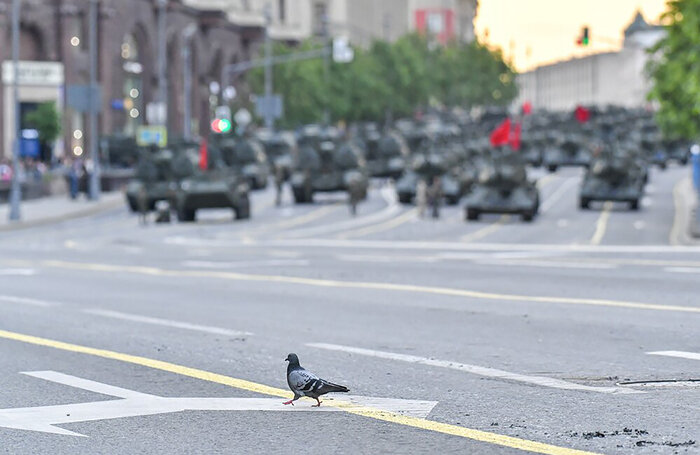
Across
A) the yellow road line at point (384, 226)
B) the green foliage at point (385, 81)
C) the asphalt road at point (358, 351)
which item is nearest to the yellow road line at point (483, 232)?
the yellow road line at point (384, 226)

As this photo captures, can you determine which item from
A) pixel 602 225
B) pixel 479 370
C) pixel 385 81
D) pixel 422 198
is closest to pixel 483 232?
pixel 602 225

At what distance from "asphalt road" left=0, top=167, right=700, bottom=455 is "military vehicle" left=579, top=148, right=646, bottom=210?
2113 cm

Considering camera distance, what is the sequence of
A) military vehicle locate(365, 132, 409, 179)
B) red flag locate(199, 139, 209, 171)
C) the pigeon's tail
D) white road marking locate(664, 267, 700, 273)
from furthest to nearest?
military vehicle locate(365, 132, 409, 179)
red flag locate(199, 139, 209, 171)
white road marking locate(664, 267, 700, 273)
the pigeon's tail

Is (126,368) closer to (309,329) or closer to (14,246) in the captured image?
(309,329)

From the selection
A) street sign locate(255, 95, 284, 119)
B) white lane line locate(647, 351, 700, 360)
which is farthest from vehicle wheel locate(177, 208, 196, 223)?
street sign locate(255, 95, 284, 119)

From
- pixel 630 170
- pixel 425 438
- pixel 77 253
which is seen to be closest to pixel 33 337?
pixel 425 438

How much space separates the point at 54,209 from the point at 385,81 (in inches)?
2871

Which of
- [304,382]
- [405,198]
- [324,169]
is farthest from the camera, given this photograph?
[324,169]

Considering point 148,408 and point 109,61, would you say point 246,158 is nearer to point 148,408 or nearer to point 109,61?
point 109,61

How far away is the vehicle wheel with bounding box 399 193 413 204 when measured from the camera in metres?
56.3

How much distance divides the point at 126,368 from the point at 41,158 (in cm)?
7513

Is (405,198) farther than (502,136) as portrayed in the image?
Yes

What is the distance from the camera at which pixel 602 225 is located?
4378cm

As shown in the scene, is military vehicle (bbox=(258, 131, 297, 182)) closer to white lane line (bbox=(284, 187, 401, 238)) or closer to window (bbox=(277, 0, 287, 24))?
white lane line (bbox=(284, 187, 401, 238))
